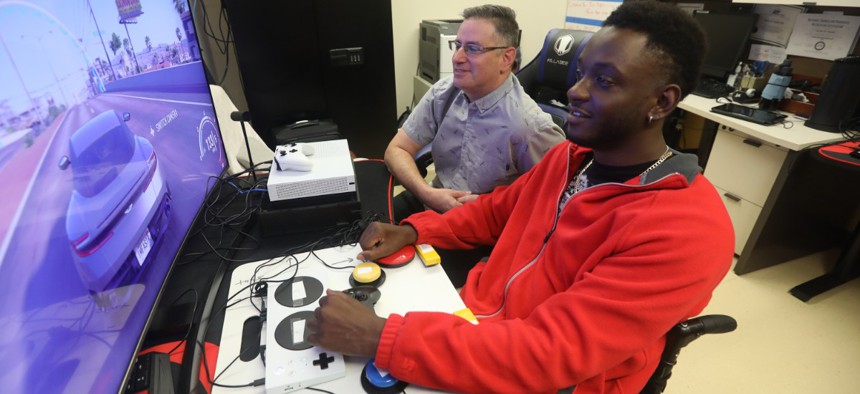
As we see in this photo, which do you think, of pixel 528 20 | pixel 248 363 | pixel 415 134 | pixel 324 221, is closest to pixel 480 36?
pixel 415 134

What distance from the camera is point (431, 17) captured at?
3.13m

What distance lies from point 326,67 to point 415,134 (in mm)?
996

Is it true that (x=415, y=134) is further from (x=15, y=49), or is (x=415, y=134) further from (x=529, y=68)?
(x=15, y=49)

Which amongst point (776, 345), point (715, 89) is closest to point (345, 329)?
point (776, 345)

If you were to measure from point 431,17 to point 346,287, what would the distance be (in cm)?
271

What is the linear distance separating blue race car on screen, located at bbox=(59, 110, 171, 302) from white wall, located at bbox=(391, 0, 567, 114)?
229 centimetres

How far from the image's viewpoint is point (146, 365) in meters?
0.72

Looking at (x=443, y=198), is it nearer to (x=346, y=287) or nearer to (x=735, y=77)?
(x=346, y=287)

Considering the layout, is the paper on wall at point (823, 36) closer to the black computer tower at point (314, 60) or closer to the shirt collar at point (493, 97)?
the shirt collar at point (493, 97)

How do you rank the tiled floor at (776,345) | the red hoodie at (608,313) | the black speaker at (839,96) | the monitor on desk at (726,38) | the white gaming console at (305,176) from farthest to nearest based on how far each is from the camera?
the monitor on desk at (726,38), the black speaker at (839,96), the tiled floor at (776,345), the white gaming console at (305,176), the red hoodie at (608,313)

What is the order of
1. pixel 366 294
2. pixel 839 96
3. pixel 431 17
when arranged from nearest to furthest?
pixel 366 294, pixel 839 96, pixel 431 17

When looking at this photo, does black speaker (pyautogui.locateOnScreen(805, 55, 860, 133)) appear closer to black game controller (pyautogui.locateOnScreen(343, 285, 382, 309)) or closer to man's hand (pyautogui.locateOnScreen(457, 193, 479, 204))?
man's hand (pyautogui.locateOnScreen(457, 193, 479, 204))

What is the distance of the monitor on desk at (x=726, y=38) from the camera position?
2385 mm

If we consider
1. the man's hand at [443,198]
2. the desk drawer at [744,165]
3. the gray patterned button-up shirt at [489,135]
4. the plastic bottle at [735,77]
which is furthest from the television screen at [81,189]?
the plastic bottle at [735,77]
